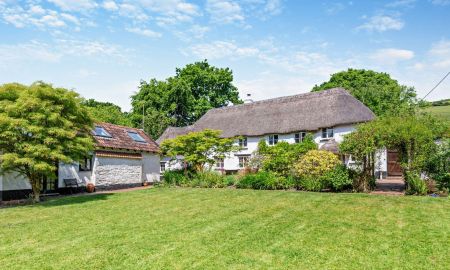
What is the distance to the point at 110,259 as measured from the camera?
665 cm

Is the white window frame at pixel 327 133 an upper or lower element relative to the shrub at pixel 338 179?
upper

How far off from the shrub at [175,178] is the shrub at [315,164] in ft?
27.2

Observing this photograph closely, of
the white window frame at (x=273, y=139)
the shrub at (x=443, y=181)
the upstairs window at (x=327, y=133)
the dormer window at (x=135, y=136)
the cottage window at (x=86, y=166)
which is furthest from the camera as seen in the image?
the white window frame at (x=273, y=139)

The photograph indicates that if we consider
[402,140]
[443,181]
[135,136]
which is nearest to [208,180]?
[135,136]

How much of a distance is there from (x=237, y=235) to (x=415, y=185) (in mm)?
10228

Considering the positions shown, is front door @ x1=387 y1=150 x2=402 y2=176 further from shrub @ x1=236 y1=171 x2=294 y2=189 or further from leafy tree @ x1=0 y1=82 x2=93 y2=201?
leafy tree @ x1=0 y1=82 x2=93 y2=201

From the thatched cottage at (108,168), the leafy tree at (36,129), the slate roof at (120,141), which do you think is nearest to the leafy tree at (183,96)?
the slate roof at (120,141)

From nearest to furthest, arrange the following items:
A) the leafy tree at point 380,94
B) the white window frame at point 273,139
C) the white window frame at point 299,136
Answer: the white window frame at point 299,136, the white window frame at point 273,139, the leafy tree at point 380,94

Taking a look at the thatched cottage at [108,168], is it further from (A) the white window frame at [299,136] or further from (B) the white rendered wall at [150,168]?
(A) the white window frame at [299,136]

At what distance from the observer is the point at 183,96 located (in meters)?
52.1

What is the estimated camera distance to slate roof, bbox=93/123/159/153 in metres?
21.8

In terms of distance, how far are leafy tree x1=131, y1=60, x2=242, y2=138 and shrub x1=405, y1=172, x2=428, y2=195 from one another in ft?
125

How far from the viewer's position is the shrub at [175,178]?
22695 mm

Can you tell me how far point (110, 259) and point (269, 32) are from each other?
13.7 metres
